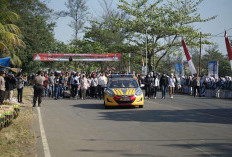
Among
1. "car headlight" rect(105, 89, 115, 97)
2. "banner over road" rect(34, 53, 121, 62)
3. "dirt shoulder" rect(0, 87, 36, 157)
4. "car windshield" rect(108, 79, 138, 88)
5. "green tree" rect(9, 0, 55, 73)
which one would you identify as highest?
"green tree" rect(9, 0, 55, 73)

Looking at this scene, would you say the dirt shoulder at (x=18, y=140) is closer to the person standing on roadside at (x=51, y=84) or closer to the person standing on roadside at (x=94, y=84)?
the person standing on roadside at (x=94, y=84)

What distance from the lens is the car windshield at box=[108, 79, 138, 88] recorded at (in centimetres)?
1956

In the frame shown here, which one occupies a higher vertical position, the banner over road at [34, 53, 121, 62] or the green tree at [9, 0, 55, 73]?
the green tree at [9, 0, 55, 73]

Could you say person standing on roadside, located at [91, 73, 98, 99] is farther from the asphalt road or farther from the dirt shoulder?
the dirt shoulder

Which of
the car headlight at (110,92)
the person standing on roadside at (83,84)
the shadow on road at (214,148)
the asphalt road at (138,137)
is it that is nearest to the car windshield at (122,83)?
the car headlight at (110,92)

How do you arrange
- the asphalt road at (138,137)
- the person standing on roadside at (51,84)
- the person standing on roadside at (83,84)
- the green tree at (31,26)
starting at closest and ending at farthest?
the asphalt road at (138,137) < the person standing on roadside at (83,84) < the person standing on roadside at (51,84) < the green tree at (31,26)

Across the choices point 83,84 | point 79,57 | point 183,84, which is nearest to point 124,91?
point 83,84

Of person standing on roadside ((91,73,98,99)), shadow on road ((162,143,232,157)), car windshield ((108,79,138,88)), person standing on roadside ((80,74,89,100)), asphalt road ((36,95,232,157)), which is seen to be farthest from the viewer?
person standing on roadside ((91,73,98,99))

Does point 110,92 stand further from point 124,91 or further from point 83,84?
point 83,84

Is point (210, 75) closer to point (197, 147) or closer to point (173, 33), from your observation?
point (173, 33)

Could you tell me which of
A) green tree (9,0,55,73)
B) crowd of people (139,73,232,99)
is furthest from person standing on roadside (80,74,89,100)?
green tree (9,0,55,73)

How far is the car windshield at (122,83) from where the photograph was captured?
19.6 meters

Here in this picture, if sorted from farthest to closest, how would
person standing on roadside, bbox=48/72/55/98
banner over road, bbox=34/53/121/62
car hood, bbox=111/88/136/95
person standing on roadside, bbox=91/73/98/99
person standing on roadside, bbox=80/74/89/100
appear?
banner over road, bbox=34/53/121/62 → person standing on roadside, bbox=48/72/55/98 → person standing on roadside, bbox=91/73/98/99 → person standing on roadside, bbox=80/74/89/100 → car hood, bbox=111/88/136/95

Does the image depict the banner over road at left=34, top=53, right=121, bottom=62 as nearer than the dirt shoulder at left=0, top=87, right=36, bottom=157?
No
